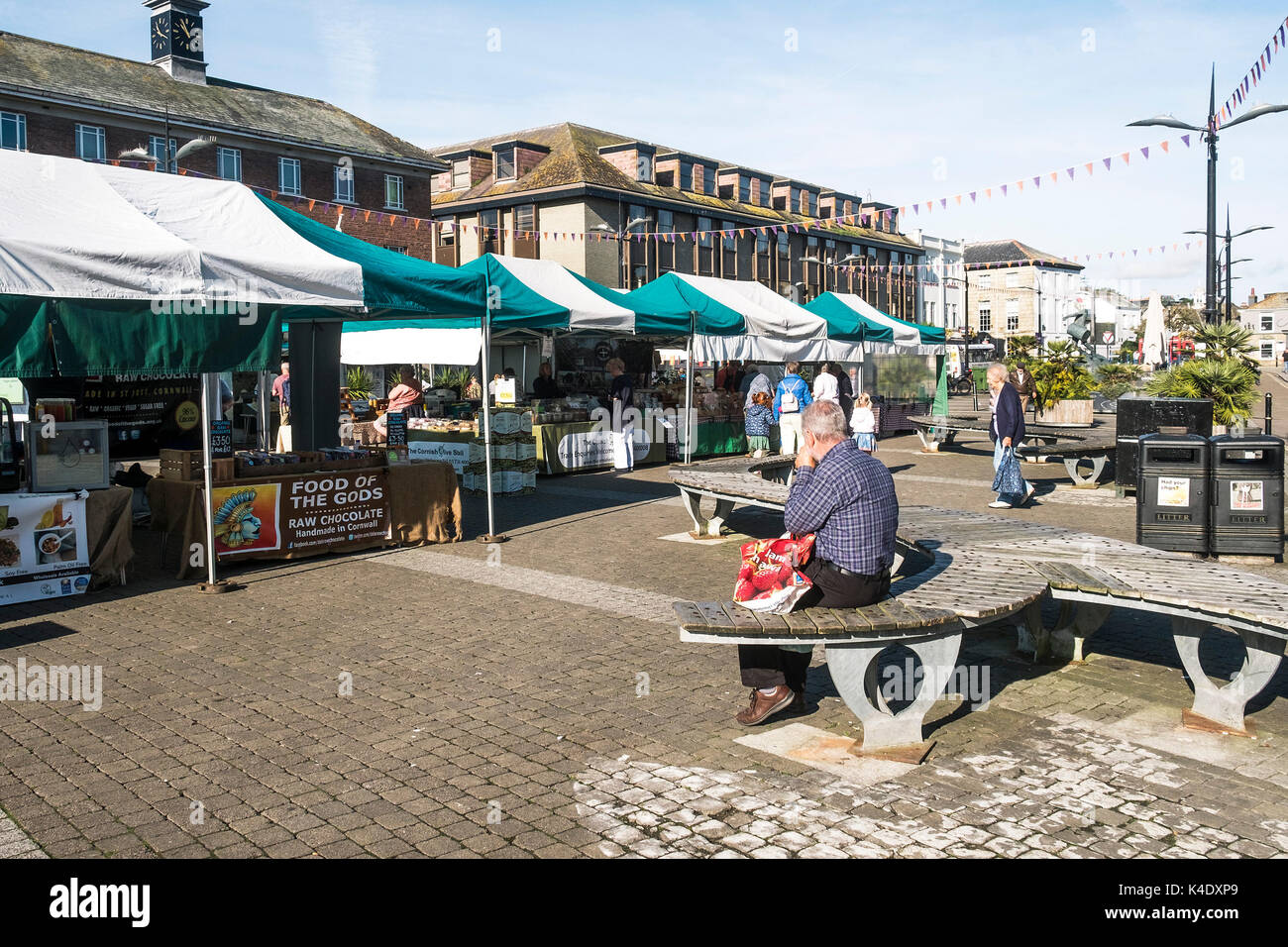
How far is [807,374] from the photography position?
110 feet

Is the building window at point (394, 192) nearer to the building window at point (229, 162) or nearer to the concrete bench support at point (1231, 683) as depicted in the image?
the building window at point (229, 162)

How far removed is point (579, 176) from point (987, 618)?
41.1 metres

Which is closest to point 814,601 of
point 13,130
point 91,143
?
point 13,130

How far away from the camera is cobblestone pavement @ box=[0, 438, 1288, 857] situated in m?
4.13

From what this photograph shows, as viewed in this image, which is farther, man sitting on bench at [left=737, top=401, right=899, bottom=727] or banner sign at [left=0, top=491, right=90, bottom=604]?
banner sign at [left=0, top=491, right=90, bottom=604]

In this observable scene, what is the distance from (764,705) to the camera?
17.7ft

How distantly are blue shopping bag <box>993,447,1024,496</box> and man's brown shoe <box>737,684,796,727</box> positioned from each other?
29.8 feet

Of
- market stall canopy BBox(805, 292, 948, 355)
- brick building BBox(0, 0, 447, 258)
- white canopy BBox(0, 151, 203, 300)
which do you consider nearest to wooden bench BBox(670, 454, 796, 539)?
white canopy BBox(0, 151, 203, 300)

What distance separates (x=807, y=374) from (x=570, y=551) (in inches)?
945

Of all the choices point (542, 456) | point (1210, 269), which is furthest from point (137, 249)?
point (1210, 269)

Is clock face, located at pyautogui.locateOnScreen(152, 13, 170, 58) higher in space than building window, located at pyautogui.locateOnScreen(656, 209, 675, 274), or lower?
higher

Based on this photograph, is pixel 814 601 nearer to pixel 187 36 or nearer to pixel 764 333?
pixel 764 333

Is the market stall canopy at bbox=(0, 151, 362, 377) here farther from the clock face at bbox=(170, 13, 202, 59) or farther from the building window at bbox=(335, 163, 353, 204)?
the clock face at bbox=(170, 13, 202, 59)

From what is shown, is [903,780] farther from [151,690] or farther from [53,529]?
[53,529]
